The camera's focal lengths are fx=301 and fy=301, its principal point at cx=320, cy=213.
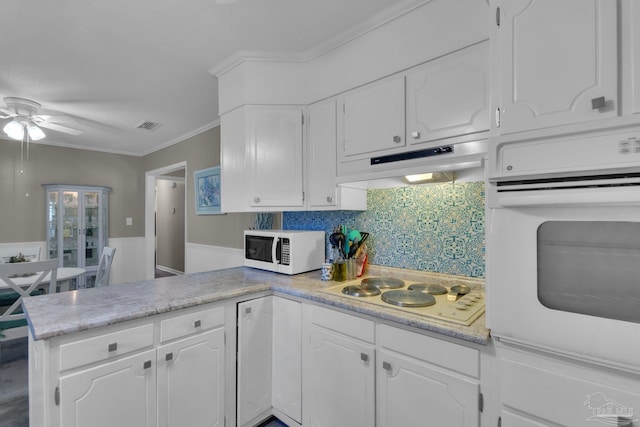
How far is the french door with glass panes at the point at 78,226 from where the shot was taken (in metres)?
4.16

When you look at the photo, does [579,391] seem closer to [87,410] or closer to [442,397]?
[442,397]

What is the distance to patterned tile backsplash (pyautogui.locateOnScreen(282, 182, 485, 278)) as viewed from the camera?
1735 millimetres

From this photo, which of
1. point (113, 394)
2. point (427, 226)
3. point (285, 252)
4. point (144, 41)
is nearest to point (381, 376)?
point (427, 226)

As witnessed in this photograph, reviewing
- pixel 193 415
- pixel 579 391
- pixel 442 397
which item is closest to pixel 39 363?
pixel 193 415

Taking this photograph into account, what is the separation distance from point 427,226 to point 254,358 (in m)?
1.34

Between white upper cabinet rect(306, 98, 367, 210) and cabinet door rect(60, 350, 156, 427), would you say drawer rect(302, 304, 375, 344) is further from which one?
cabinet door rect(60, 350, 156, 427)

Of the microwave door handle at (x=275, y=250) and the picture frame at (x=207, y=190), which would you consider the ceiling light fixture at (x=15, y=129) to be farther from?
the microwave door handle at (x=275, y=250)

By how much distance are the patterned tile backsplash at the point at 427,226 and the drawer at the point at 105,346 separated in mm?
1447

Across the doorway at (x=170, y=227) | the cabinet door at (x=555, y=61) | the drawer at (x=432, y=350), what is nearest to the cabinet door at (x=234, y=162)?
the drawer at (x=432, y=350)

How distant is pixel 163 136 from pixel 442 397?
4.30 meters

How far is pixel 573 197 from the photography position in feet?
3.02

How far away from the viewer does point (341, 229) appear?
2164mm

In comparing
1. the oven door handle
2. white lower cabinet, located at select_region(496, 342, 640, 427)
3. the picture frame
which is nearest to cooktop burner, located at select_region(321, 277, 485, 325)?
white lower cabinet, located at select_region(496, 342, 640, 427)

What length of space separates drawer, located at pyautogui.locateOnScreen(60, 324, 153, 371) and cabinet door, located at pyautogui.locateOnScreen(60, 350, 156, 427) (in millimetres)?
40
